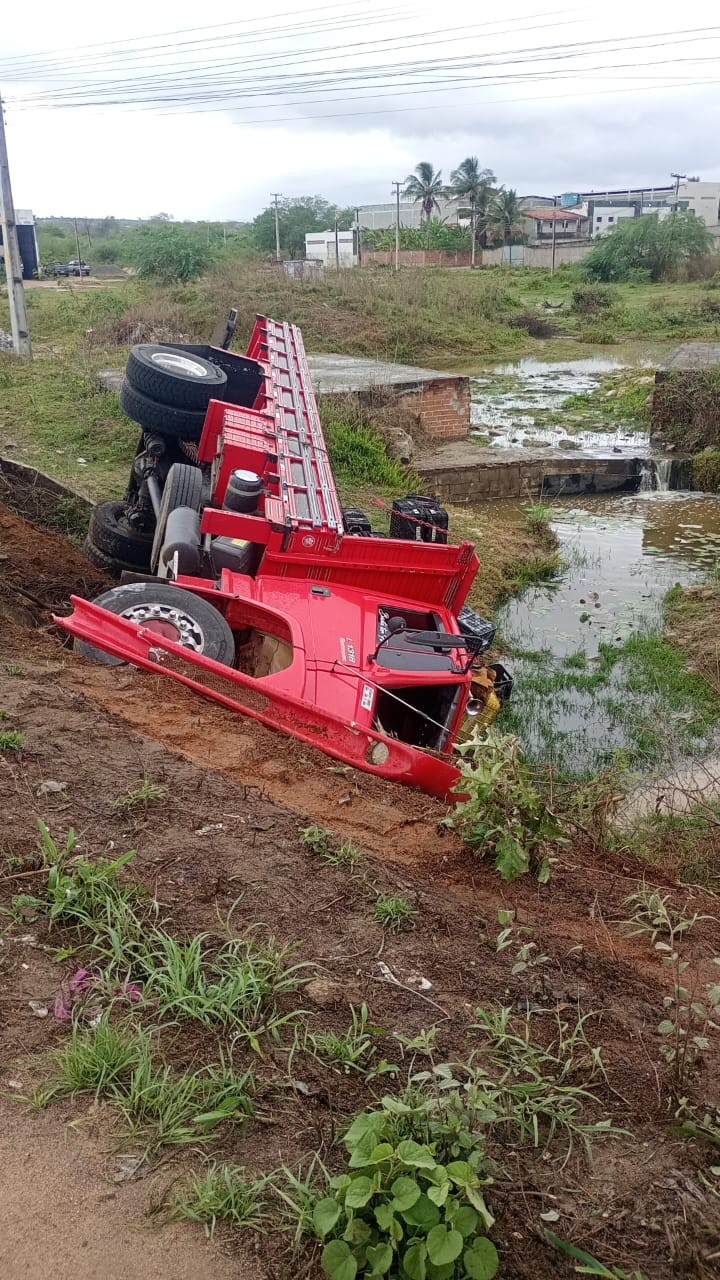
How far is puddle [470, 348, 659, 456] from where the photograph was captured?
59.5 ft

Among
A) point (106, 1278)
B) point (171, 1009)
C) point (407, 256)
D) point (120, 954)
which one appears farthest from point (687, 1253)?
point (407, 256)

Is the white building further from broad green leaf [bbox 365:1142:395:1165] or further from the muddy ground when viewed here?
broad green leaf [bbox 365:1142:395:1165]

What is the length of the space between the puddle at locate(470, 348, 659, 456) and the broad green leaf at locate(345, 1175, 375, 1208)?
52.1ft

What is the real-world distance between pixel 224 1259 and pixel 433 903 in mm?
1597

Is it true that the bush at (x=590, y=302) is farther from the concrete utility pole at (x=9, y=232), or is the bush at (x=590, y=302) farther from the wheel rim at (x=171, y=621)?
the wheel rim at (x=171, y=621)

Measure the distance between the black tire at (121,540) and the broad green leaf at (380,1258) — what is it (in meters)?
6.43

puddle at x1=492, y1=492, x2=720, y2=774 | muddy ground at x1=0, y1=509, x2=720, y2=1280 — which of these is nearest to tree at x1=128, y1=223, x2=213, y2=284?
puddle at x1=492, y1=492, x2=720, y2=774

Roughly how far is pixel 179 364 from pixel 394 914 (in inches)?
253

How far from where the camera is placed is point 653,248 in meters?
47.0

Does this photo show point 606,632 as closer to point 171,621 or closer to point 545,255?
point 171,621

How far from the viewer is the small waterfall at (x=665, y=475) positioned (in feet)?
52.8


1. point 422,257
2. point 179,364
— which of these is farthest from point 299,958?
point 422,257

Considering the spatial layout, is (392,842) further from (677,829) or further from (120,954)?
(677,829)

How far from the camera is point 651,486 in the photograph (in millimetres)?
16203
